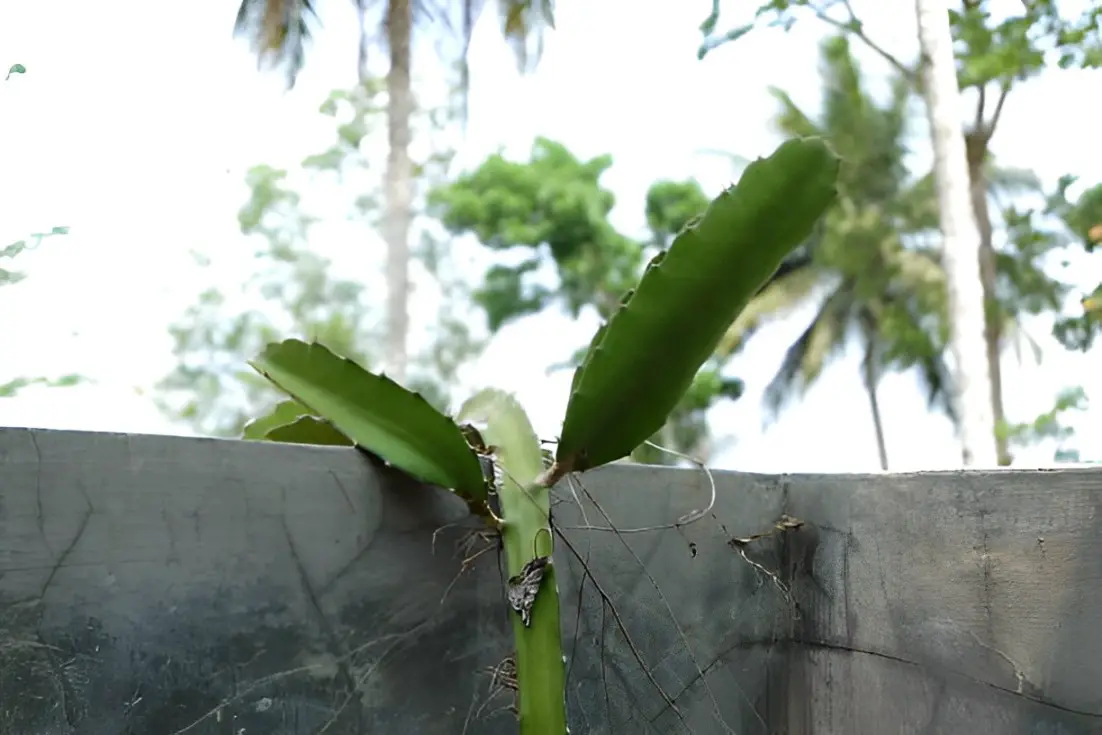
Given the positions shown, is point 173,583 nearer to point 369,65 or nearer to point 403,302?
point 403,302

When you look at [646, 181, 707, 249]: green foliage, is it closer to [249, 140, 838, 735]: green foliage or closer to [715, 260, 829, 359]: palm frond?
[715, 260, 829, 359]: palm frond

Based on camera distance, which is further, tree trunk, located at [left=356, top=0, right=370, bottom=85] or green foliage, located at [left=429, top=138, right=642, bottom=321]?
green foliage, located at [left=429, top=138, right=642, bottom=321]

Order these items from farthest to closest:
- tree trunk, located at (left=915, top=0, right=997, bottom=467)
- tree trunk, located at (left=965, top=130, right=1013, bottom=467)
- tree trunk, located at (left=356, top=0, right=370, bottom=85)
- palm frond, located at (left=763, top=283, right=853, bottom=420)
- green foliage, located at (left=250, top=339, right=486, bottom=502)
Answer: palm frond, located at (left=763, top=283, right=853, bottom=420)
tree trunk, located at (left=965, top=130, right=1013, bottom=467)
tree trunk, located at (left=356, top=0, right=370, bottom=85)
tree trunk, located at (left=915, top=0, right=997, bottom=467)
green foliage, located at (left=250, top=339, right=486, bottom=502)

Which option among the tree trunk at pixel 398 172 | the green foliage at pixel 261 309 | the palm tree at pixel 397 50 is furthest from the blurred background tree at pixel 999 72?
the green foliage at pixel 261 309

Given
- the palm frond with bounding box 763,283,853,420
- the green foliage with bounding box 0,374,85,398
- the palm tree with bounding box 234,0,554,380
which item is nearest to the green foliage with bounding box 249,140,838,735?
the green foliage with bounding box 0,374,85,398

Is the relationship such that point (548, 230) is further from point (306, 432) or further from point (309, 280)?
point (306, 432)
